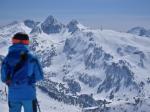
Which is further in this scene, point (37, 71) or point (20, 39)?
point (37, 71)

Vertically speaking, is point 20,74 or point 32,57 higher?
point 32,57

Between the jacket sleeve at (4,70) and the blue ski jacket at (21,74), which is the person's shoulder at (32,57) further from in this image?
the jacket sleeve at (4,70)

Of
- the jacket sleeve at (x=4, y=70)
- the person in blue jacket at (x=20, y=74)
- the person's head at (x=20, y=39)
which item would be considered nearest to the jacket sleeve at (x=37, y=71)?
the person in blue jacket at (x=20, y=74)

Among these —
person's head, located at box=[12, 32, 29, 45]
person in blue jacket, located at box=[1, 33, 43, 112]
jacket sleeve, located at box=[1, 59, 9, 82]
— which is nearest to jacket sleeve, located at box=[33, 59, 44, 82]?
person in blue jacket, located at box=[1, 33, 43, 112]

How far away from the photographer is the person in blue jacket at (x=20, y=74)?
11961 mm

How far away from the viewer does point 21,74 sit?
12.0m

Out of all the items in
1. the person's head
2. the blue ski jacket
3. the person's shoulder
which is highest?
the person's head

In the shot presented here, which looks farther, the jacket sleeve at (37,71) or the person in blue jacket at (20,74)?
the jacket sleeve at (37,71)

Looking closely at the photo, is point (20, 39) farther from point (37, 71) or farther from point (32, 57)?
point (37, 71)

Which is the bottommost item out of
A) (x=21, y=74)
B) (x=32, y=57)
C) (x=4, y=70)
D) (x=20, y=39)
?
(x=21, y=74)

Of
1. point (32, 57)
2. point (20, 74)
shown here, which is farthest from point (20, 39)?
point (20, 74)

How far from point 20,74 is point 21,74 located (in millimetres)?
29

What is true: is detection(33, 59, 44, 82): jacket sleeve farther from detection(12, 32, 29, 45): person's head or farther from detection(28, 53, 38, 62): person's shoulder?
detection(12, 32, 29, 45): person's head

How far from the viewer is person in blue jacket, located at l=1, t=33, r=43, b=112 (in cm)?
1196
